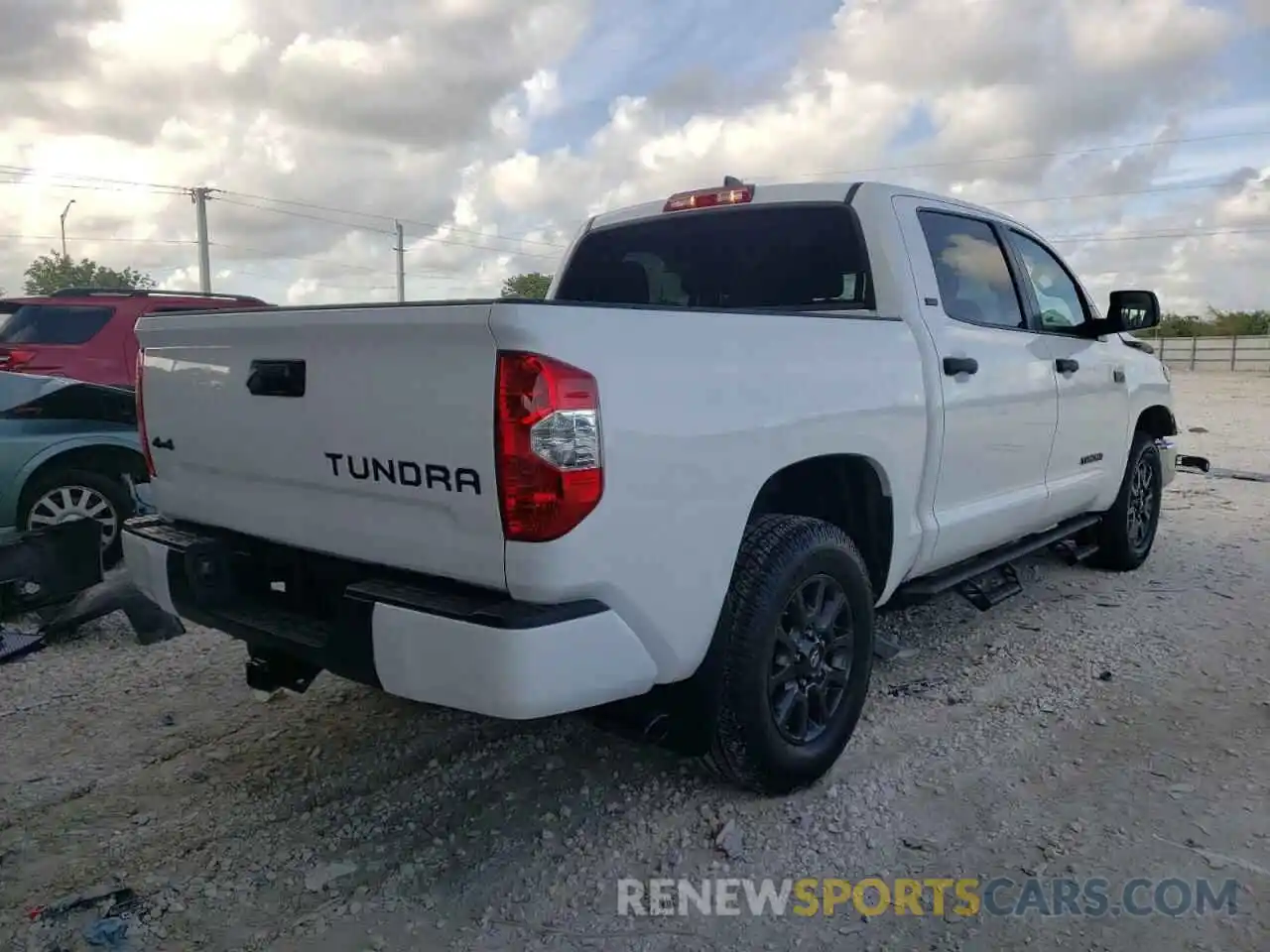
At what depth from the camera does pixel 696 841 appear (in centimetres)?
289

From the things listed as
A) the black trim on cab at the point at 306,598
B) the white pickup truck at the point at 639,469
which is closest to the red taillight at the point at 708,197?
the white pickup truck at the point at 639,469

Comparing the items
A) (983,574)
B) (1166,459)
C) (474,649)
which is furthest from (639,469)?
(1166,459)

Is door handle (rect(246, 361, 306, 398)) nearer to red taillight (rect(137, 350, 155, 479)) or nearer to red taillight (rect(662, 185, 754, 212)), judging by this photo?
red taillight (rect(137, 350, 155, 479))

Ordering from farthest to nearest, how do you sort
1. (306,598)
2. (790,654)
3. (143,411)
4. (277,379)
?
(143,411) → (790,654) → (306,598) → (277,379)

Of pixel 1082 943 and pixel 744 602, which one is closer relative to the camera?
pixel 1082 943

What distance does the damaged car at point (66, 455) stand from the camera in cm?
546

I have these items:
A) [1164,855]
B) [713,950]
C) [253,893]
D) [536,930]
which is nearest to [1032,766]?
[1164,855]

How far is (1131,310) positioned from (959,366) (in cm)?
192

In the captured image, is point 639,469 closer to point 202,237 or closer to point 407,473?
point 407,473

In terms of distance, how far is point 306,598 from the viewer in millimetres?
2855

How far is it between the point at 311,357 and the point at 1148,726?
321cm

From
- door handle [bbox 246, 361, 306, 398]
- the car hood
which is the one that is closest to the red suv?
the car hood

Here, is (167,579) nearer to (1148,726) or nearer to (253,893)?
(253,893)

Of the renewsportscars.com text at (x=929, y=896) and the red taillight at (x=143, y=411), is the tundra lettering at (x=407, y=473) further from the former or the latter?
the renewsportscars.com text at (x=929, y=896)
